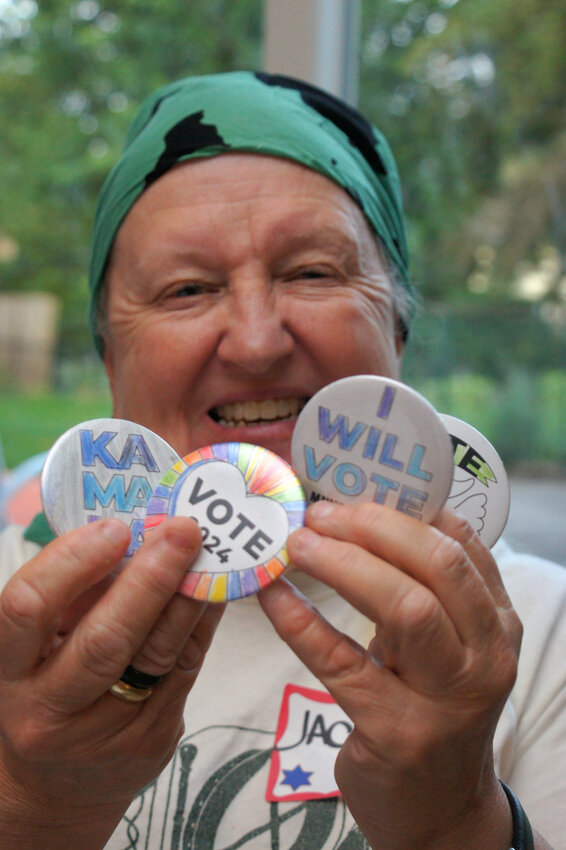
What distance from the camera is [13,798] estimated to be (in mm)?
914

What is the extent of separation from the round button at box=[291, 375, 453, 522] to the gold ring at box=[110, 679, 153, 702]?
1.02 ft

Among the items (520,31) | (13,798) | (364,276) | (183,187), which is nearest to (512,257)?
(520,31)

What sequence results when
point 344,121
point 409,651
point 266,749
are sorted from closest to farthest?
point 409,651 < point 266,749 < point 344,121

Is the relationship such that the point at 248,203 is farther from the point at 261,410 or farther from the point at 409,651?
the point at 409,651

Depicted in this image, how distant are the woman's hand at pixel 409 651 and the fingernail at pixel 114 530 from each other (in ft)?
0.56

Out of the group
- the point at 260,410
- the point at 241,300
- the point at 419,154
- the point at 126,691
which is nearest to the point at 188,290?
the point at 241,300

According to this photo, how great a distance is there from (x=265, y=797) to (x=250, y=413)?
0.62 metres

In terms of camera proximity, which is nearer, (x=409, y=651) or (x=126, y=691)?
(x=409, y=651)

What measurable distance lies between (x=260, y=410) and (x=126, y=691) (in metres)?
0.59

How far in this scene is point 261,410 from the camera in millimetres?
1352

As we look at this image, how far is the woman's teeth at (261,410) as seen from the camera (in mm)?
1347

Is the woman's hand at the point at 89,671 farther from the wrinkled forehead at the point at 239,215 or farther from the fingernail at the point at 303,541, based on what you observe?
the wrinkled forehead at the point at 239,215

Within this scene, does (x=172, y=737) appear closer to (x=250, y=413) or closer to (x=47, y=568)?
(x=47, y=568)

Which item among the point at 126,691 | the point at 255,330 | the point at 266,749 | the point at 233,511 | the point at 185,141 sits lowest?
the point at 266,749
